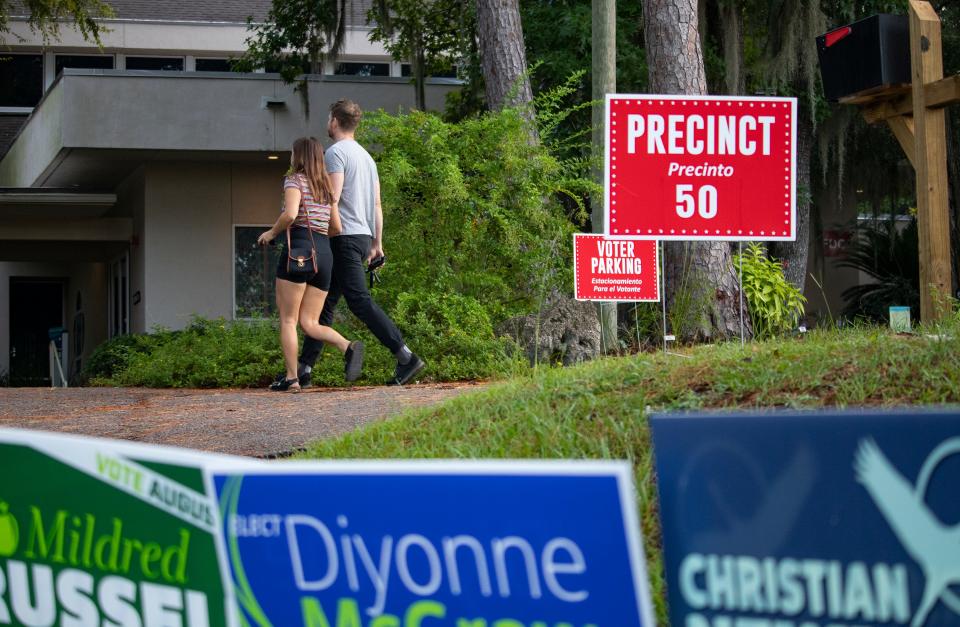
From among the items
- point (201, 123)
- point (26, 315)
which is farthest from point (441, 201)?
point (26, 315)

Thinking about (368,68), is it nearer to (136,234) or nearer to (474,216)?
(136,234)

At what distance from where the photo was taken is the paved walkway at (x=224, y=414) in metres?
6.57

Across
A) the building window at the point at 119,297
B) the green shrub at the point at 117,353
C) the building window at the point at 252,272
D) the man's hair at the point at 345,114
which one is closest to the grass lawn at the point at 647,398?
the man's hair at the point at 345,114

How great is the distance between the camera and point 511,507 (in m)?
1.88

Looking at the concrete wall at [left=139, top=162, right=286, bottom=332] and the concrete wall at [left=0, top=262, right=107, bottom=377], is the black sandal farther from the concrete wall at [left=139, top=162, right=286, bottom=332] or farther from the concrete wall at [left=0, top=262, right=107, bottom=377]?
the concrete wall at [left=0, top=262, right=107, bottom=377]

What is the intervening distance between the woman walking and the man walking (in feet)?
0.36

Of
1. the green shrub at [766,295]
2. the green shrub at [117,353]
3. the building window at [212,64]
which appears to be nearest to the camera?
the green shrub at [766,295]

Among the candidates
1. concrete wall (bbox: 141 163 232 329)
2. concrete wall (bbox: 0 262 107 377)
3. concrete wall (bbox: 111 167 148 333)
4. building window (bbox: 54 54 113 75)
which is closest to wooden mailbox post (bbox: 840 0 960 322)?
concrete wall (bbox: 141 163 232 329)

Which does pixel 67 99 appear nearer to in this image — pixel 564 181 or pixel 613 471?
pixel 564 181

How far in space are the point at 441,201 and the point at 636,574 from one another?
28.9 ft

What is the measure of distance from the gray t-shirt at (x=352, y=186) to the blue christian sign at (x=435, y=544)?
276 inches

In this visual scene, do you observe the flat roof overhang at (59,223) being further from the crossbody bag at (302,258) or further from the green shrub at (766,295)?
the crossbody bag at (302,258)

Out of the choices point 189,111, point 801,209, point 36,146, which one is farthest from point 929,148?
point 36,146

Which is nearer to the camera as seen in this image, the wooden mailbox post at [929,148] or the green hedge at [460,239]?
the wooden mailbox post at [929,148]
